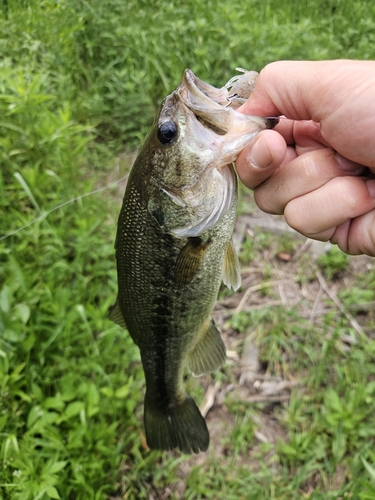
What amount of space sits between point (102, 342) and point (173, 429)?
81 cm

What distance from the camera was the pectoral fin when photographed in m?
1.86

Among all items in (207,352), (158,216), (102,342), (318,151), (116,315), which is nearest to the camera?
(158,216)

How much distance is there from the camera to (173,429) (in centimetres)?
195

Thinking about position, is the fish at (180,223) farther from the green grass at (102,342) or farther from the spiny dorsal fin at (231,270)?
the green grass at (102,342)

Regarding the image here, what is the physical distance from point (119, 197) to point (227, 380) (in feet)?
5.88

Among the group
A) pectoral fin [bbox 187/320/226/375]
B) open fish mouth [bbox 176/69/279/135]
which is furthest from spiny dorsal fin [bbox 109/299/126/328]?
open fish mouth [bbox 176/69/279/135]

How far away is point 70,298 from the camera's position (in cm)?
260

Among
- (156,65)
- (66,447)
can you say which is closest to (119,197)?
(156,65)

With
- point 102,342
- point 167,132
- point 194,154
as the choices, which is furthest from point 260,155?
point 102,342

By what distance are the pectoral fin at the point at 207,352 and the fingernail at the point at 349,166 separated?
0.89 m

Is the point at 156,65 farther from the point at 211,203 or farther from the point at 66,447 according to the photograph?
the point at 66,447

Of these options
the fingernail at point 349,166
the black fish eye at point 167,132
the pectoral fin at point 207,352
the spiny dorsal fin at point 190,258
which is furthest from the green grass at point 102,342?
the fingernail at point 349,166

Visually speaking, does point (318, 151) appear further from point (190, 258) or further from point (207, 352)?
point (207, 352)

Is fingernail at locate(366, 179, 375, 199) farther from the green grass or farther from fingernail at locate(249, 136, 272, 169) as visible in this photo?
the green grass
